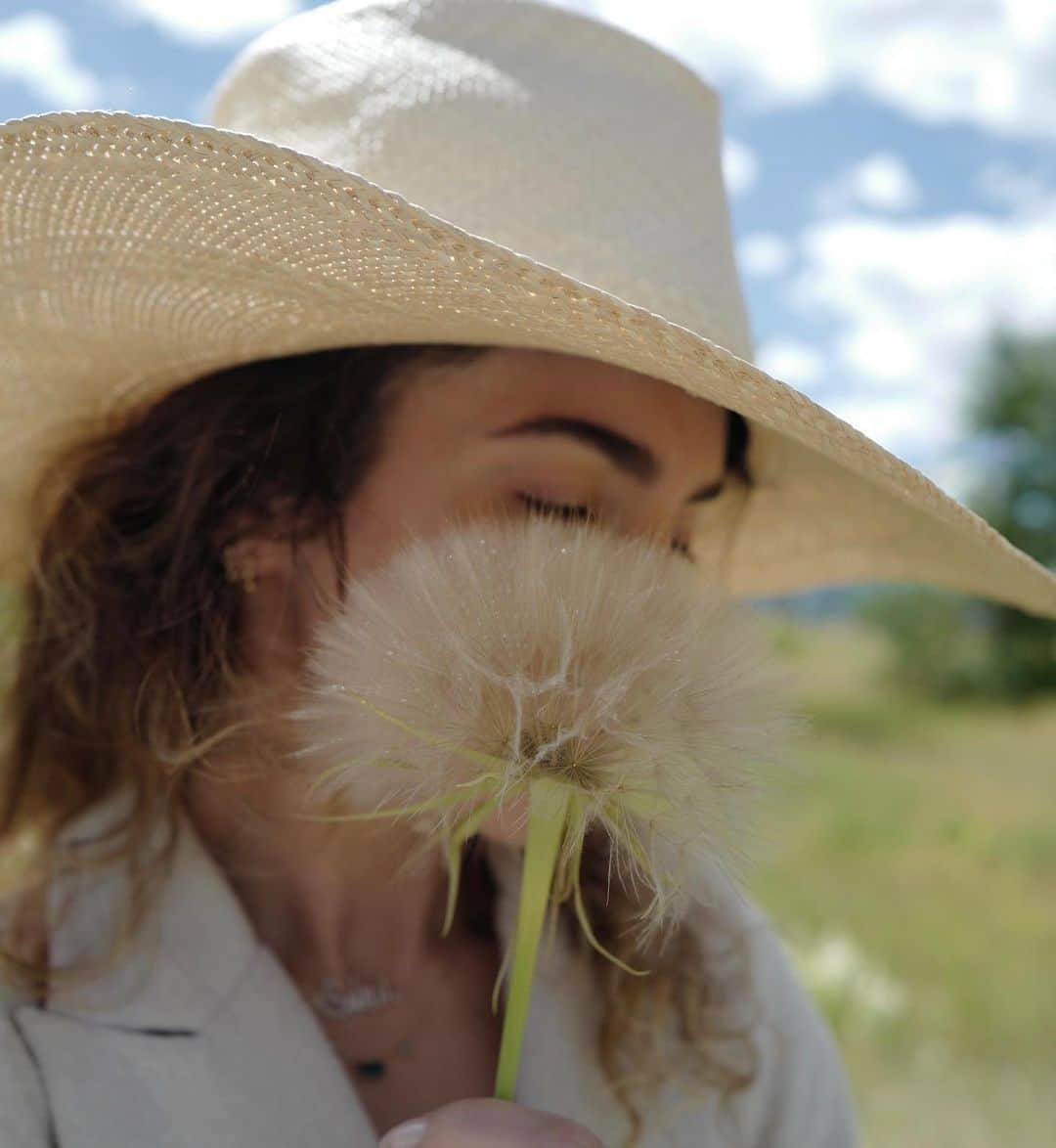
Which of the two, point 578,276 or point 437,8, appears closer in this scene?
point 578,276

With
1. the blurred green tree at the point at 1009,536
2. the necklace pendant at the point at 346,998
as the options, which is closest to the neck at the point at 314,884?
Answer: the necklace pendant at the point at 346,998

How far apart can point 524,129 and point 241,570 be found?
1.63ft

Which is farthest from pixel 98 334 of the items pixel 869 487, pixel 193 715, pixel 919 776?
pixel 919 776

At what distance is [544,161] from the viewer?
1005 millimetres

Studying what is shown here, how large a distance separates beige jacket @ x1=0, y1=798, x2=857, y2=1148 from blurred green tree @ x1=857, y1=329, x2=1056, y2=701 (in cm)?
1581

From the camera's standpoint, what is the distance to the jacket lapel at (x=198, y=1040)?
0.95 metres

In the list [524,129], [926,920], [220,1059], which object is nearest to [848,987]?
[926,920]

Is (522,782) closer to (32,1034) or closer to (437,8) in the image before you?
(32,1034)

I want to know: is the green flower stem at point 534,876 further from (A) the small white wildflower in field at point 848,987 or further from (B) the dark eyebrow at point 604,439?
(A) the small white wildflower in field at point 848,987

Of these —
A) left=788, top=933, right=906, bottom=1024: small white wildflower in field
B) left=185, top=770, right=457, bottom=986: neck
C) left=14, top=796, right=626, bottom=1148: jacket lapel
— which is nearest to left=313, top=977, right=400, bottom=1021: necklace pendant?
left=185, top=770, right=457, bottom=986: neck

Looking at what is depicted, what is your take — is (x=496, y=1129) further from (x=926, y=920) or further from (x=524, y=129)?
(x=926, y=920)

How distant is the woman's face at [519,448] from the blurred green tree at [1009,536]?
1588cm

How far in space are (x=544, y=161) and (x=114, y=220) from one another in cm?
38

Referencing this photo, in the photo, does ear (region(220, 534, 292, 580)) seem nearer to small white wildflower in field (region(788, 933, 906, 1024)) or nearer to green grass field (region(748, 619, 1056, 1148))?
green grass field (region(748, 619, 1056, 1148))
